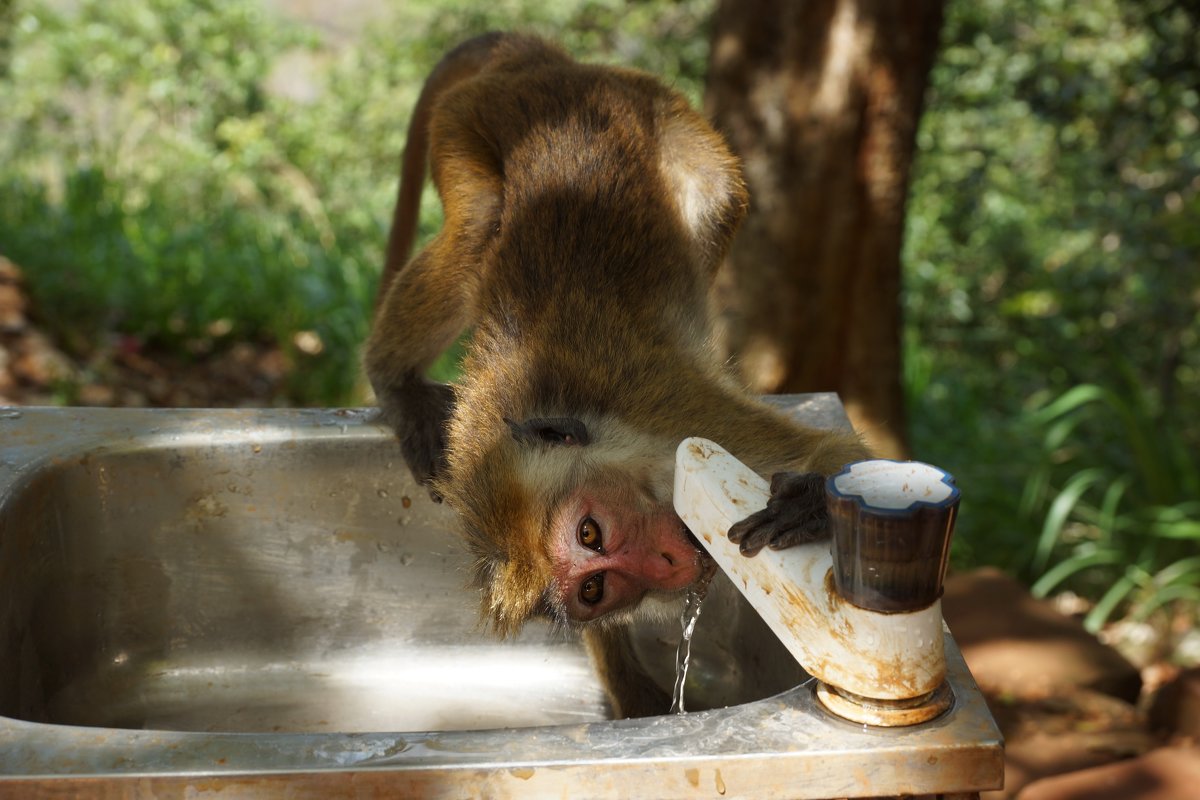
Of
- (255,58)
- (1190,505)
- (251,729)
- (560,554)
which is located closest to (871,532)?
(560,554)

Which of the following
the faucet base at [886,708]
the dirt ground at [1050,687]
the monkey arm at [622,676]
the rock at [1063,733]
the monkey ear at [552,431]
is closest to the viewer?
the faucet base at [886,708]

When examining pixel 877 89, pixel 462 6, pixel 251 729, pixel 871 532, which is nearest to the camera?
pixel 871 532

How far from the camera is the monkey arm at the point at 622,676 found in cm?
245

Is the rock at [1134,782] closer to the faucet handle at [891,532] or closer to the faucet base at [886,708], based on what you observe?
the faucet base at [886,708]

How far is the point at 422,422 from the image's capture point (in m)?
2.86

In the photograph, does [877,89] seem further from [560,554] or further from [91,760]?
[91,760]

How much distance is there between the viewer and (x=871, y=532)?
1.39m

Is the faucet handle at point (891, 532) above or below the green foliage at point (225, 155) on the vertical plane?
above

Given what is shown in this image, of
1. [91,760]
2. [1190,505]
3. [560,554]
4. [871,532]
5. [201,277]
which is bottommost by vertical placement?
[1190,505]

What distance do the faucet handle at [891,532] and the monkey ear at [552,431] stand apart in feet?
2.99

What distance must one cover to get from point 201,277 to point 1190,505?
181 inches

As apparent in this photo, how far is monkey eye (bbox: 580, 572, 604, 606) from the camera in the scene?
2123 mm

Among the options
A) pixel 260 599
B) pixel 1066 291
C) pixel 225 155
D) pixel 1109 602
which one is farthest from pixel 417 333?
pixel 225 155

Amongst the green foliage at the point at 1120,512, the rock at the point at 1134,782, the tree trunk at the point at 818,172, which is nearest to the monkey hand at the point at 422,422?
the tree trunk at the point at 818,172
